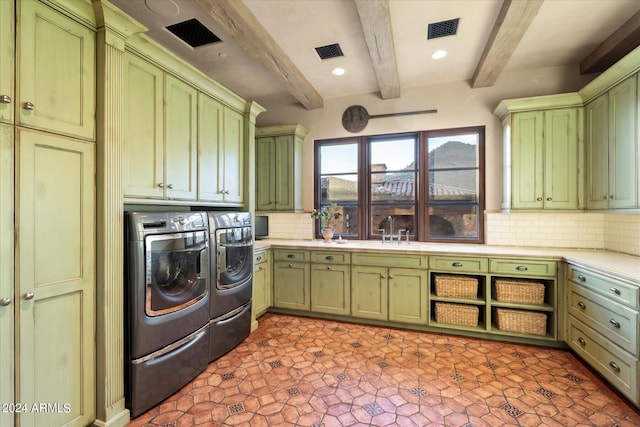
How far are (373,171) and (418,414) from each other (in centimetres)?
286

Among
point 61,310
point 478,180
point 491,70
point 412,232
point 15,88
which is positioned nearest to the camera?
point 15,88

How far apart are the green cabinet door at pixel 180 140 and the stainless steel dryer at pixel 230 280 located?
33 cm

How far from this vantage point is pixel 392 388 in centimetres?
210

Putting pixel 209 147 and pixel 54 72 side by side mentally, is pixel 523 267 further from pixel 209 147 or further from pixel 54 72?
pixel 54 72

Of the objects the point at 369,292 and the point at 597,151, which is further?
the point at 369,292

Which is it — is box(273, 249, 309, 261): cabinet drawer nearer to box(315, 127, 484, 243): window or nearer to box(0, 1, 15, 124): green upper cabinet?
box(315, 127, 484, 243): window

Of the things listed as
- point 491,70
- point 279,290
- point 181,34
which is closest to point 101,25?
point 181,34

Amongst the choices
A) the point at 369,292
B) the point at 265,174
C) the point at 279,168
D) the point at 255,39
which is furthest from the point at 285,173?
the point at 369,292

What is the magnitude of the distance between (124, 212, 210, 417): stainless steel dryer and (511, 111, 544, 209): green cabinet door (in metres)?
3.19

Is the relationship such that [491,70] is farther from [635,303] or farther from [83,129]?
[83,129]

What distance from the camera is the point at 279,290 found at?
358 cm

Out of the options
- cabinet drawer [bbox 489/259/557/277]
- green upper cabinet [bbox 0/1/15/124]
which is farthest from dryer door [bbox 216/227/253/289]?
cabinet drawer [bbox 489/259/557/277]

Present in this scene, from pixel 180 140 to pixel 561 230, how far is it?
13.1 feet

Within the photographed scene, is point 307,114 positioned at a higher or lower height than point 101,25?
higher
